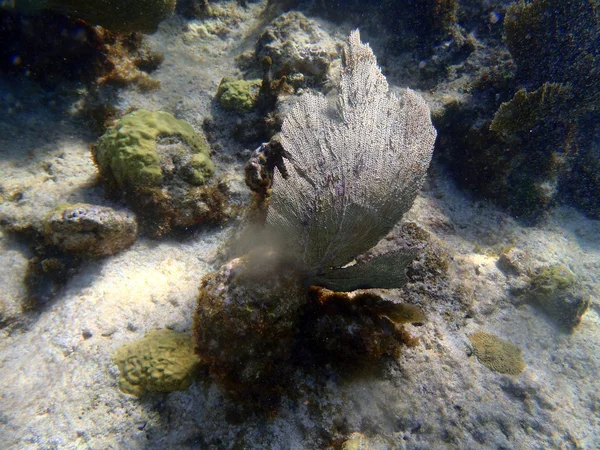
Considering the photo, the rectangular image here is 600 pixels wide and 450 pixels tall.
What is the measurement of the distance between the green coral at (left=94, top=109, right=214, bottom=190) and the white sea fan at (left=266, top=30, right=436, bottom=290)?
1.62 metres

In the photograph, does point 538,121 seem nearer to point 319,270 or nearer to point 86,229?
point 319,270

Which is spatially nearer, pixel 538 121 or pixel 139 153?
pixel 139 153

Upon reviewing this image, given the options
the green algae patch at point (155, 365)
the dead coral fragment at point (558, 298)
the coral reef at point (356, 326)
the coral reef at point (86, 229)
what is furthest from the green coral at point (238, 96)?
the dead coral fragment at point (558, 298)

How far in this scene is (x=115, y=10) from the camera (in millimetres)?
4492

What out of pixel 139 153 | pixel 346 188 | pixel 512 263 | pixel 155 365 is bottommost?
pixel 155 365

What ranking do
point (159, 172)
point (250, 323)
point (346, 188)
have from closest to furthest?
point (250, 323)
point (346, 188)
point (159, 172)

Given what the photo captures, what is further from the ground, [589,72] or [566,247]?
[589,72]

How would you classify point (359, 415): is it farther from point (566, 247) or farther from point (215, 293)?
point (566, 247)

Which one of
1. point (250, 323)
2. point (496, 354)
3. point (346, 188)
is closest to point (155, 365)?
point (250, 323)

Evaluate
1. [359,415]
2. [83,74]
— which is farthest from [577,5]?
[83,74]

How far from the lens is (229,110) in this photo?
511cm

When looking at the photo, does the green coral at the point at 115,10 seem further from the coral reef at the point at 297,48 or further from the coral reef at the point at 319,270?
the coral reef at the point at 319,270

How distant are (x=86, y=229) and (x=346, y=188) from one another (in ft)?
9.60

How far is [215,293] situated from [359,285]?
130cm
